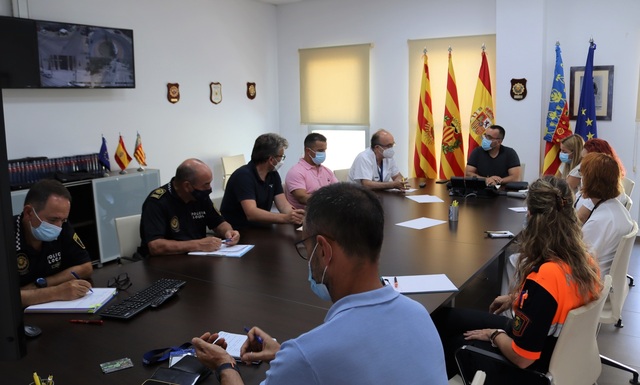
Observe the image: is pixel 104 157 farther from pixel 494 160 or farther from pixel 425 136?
pixel 494 160

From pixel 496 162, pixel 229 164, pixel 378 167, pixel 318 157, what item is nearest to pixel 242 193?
pixel 318 157

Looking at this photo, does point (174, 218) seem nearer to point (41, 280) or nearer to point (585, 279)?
point (41, 280)

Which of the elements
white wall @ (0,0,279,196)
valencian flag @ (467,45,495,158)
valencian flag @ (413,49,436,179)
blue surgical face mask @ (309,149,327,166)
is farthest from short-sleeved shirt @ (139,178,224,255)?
valencian flag @ (413,49,436,179)

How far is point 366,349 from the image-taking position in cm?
117

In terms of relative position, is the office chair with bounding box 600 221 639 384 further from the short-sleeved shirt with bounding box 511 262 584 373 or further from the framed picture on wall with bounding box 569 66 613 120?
the framed picture on wall with bounding box 569 66 613 120

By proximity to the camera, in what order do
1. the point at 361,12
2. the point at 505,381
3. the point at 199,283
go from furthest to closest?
the point at 361,12 → the point at 199,283 → the point at 505,381

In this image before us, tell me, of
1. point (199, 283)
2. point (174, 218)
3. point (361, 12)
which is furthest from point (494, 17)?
point (199, 283)

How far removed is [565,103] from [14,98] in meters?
A: 5.64

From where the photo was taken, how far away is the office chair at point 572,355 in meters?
1.97

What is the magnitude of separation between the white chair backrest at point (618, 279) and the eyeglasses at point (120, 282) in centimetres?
247

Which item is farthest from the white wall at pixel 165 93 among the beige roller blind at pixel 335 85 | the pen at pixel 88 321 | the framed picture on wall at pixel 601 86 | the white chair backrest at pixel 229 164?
the framed picture on wall at pixel 601 86

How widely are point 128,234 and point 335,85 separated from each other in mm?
4764

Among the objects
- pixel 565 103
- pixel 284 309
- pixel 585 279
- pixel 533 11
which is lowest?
pixel 284 309

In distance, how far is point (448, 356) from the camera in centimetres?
250
